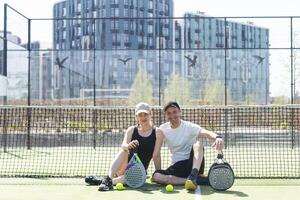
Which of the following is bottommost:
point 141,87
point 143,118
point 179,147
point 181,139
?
point 179,147

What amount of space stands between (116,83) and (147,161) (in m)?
46.8

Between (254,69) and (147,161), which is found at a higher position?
(254,69)

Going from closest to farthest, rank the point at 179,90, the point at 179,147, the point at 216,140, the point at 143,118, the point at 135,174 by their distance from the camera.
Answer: the point at 216,140 < the point at 135,174 < the point at 143,118 < the point at 179,147 < the point at 179,90

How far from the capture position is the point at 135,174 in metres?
6.66

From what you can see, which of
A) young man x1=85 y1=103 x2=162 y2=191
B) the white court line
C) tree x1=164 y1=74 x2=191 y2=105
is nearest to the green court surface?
the white court line

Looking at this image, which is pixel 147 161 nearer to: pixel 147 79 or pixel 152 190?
pixel 152 190

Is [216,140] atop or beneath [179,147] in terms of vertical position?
atop

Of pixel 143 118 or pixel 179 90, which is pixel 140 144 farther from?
pixel 179 90

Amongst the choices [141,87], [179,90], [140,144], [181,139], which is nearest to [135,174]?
[140,144]

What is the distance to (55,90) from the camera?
5197 cm

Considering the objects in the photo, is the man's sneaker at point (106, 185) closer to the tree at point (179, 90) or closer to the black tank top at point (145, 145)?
the black tank top at point (145, 145)

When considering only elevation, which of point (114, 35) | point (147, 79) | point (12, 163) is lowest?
point (12, 163)

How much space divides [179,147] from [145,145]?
1.39 ft

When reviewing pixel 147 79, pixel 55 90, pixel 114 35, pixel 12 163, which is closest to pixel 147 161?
pixel 12 163
